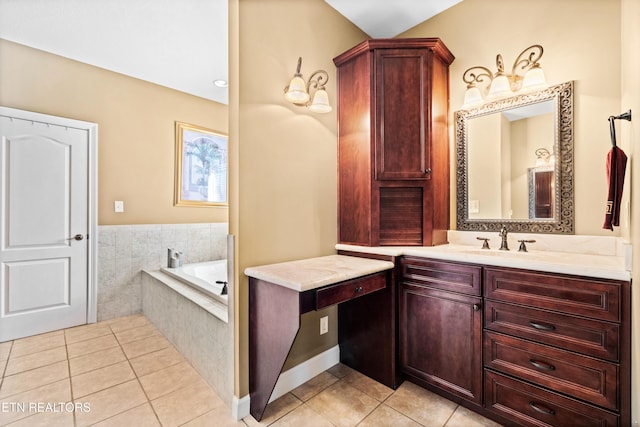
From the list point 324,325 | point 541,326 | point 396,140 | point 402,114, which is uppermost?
point 402,114

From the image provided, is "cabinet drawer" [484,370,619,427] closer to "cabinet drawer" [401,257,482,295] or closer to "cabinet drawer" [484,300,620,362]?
"cabinet drawer" [484,300,620,362]

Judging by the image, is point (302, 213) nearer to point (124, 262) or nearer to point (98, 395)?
point (98, 395)

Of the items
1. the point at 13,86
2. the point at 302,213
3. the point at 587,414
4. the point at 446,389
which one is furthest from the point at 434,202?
the point at 13,86

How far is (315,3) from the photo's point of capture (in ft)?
6.68

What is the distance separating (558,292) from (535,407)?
1.86 feet

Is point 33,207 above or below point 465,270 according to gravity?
above

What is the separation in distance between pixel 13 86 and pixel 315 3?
2.71 m

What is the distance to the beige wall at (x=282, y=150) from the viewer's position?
161 centimetres

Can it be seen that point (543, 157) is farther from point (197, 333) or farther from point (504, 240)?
point (197, 333)

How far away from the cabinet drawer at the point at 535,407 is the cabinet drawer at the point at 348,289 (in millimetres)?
713

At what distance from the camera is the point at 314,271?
1.54 metres

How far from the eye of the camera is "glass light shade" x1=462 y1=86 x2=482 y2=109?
6.42 ft

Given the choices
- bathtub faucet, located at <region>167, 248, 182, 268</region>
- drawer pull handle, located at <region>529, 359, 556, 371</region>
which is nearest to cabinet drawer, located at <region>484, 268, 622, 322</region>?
drawer pull handle, located at <region>529, 359, 556, 371</region>

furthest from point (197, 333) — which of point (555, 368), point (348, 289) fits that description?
point (555, 368)
